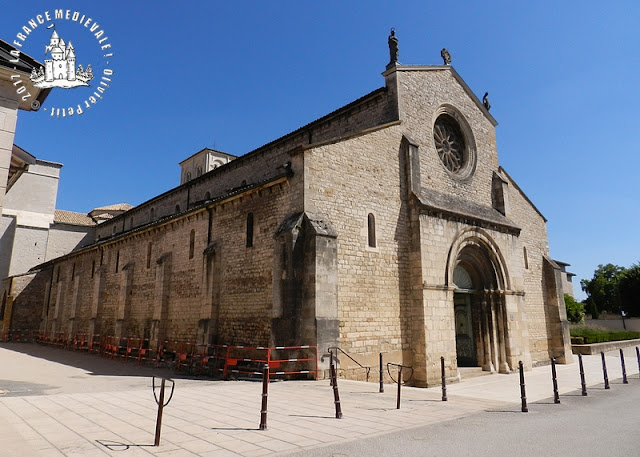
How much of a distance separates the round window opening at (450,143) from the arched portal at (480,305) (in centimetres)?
366

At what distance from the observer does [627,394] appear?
10.5 meters

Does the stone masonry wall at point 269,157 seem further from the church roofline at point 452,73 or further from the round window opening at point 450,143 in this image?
the round window opening at point 450,143

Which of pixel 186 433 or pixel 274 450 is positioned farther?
pixel 186 433

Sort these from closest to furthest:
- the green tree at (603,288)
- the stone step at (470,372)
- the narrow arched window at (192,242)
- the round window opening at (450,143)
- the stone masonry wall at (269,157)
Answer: the stone step at (470,372), the stone masonry wall at (269,157), the narrow arched window at (192,242), the round window opening at (450,143), the green tree at (603,288)

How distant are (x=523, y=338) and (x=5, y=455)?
19078 mm

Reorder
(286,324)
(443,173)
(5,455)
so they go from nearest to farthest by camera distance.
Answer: (5,455), (286,324), (443,173)

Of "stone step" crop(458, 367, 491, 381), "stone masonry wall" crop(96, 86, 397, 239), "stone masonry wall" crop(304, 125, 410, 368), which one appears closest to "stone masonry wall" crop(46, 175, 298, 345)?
"stone masonry wall" crop(304, 125, 410, 368)

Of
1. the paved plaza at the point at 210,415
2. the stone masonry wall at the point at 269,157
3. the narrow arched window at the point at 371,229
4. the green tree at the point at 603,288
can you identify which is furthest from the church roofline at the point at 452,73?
the green tree at the point at 603,288

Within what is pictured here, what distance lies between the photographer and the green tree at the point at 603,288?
2293 inches

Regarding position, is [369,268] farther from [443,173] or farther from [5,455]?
[5,455]

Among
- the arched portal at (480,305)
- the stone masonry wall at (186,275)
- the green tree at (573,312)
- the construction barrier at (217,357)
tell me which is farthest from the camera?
the green tree at (573,312)

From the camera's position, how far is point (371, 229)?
1411cm

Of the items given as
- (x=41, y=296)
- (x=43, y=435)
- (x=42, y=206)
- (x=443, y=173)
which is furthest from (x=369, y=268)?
(x=42, y=206)

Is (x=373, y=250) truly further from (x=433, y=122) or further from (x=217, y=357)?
(x=433, y=122)
